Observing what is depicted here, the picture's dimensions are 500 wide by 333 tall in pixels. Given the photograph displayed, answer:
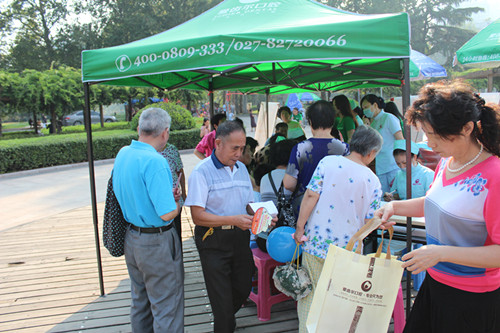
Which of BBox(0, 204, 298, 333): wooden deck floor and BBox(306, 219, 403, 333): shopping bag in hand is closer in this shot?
BBox(306, 219, 403, 333): shopping bag in hand

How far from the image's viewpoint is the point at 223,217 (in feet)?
7.98

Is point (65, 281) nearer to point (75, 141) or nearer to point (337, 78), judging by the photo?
point (337, 78)

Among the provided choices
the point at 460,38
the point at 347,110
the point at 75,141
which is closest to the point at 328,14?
the point at 347,110

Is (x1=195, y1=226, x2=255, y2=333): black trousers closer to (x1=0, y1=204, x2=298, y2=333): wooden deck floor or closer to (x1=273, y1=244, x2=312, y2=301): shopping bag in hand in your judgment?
(x1=273, y1=244, x2=312, y2=301): shopping bag in hand

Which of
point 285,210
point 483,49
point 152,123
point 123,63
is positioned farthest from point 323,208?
point 483,49

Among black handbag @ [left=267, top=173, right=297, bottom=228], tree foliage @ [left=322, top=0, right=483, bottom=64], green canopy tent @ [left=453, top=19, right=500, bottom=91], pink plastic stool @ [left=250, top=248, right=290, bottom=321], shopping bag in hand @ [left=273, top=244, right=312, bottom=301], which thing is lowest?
pink plastic stool @ [left=250, top=248, right=290, bottom=321]

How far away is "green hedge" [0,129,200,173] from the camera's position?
11320mm

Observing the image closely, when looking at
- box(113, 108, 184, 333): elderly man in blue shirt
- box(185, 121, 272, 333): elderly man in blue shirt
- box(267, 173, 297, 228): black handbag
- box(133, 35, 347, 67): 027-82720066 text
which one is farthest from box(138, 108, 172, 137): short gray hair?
box(267, 173, 297, 228): black handbag

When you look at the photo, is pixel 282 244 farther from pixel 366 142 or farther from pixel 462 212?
pixel 462 212

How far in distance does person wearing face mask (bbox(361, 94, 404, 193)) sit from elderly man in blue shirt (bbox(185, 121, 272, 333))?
8.41 feet

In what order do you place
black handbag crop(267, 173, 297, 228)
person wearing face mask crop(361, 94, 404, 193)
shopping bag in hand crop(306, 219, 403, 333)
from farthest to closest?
person wearing face mask crop(361, 94, 404, 193), black handbag crop(267, 173, 297, 228), shopping bag in hand crop(306, 219, 403, 333)

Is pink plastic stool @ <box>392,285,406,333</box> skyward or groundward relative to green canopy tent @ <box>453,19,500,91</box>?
groundward

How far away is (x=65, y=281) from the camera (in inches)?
157

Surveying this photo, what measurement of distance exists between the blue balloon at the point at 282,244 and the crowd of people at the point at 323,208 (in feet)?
0.43
